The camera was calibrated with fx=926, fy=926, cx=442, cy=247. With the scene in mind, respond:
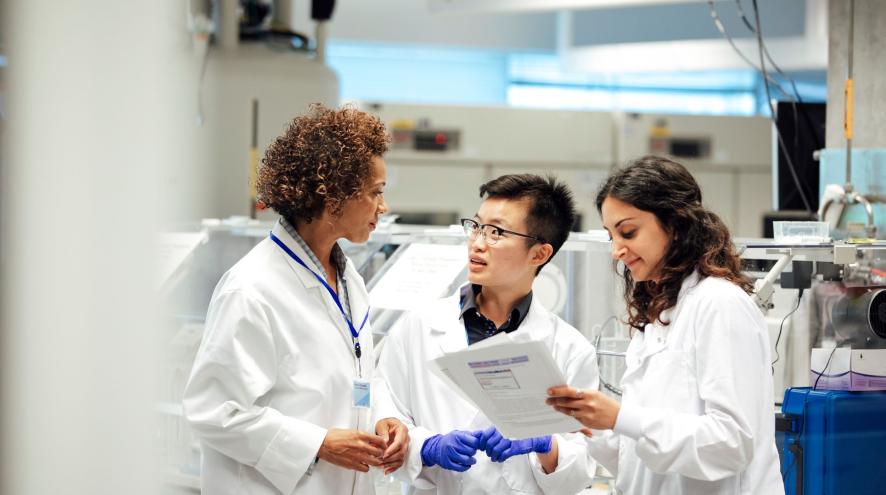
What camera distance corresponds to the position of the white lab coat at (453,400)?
1.68 meters

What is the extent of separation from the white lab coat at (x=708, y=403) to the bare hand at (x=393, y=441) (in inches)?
15.3

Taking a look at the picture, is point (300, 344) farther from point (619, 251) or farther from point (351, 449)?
point (619, 251)

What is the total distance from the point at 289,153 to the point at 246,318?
0.97ft

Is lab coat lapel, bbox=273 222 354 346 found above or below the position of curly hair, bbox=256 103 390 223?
below

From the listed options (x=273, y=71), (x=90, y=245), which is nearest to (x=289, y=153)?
(x=90, y=245)

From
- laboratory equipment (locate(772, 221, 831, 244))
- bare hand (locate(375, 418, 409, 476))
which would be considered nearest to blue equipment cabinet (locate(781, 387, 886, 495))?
laboratory equipment (locate(772, 221, 831, 244))

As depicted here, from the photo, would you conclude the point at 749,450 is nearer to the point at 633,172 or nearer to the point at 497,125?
the point at 633,172

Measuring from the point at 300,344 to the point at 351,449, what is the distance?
0.60 feet

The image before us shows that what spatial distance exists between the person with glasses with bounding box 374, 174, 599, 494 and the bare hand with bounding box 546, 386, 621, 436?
0.86ft

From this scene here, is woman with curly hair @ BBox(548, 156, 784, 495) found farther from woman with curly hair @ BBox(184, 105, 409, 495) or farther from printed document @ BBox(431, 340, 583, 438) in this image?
woman with curly hair @ BBox(184, 105, 409, 495)

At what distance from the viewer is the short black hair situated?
1849 millimetres

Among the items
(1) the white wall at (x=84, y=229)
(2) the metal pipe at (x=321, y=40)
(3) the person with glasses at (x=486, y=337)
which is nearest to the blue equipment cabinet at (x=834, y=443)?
(3) the person with glasses at (x=486, y=337)

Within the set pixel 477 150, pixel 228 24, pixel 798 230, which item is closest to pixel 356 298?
pixel 798 230

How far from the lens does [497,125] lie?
5.47 meters
